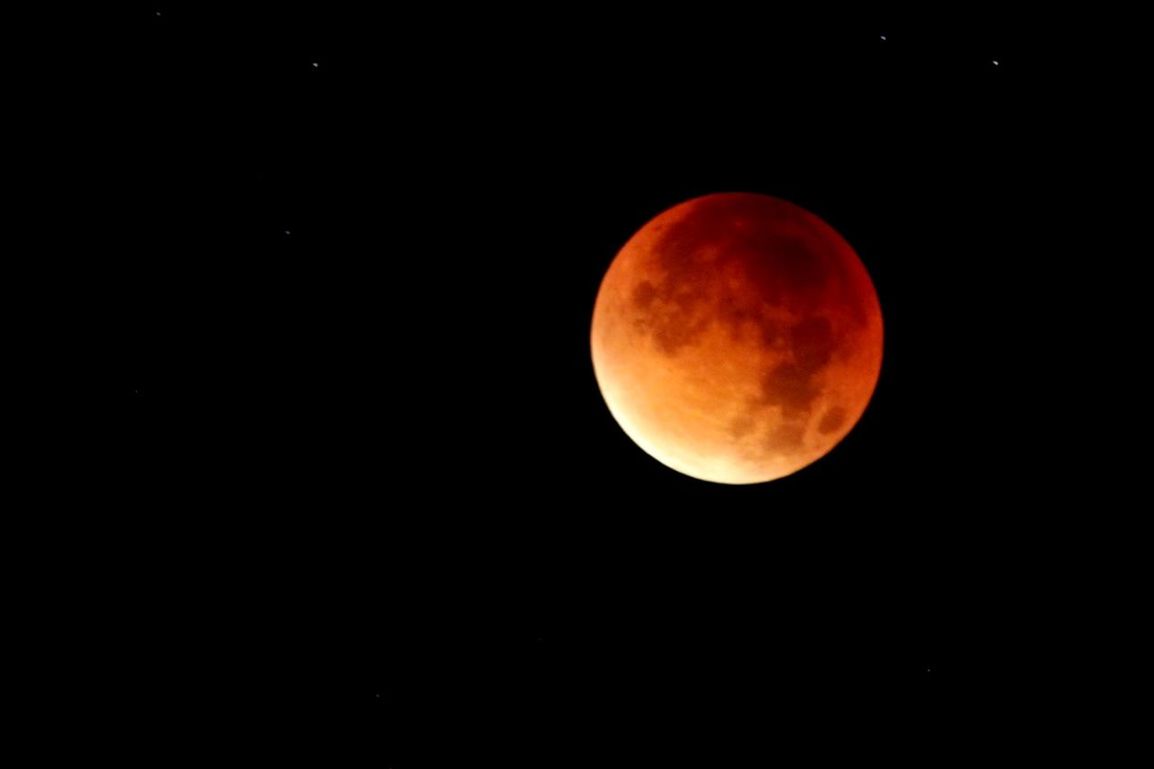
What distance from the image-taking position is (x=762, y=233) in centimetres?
487

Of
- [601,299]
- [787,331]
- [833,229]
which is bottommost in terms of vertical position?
[787,331]

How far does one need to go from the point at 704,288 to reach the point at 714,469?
47.8 inches

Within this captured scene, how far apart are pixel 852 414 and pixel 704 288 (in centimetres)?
134

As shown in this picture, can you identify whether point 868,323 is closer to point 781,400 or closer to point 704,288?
point 781,400

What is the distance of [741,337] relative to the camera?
15.4 feet

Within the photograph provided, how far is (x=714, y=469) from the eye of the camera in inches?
207

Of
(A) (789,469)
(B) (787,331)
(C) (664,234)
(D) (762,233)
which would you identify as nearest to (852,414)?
(A) (789,469)

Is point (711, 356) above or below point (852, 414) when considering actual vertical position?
below

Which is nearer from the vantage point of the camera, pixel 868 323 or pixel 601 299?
pixel 868 323

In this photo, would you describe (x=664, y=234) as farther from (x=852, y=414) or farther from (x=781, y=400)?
(x=852, y=414)

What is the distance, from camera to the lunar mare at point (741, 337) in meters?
4.70

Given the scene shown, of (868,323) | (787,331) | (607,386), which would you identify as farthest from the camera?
(607,386)

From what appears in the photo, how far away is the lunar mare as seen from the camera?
15.4 feet

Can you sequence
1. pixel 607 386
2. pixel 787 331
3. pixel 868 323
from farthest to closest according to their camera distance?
pixel 607 386 < pixel 868 323 < pixel 787 331
